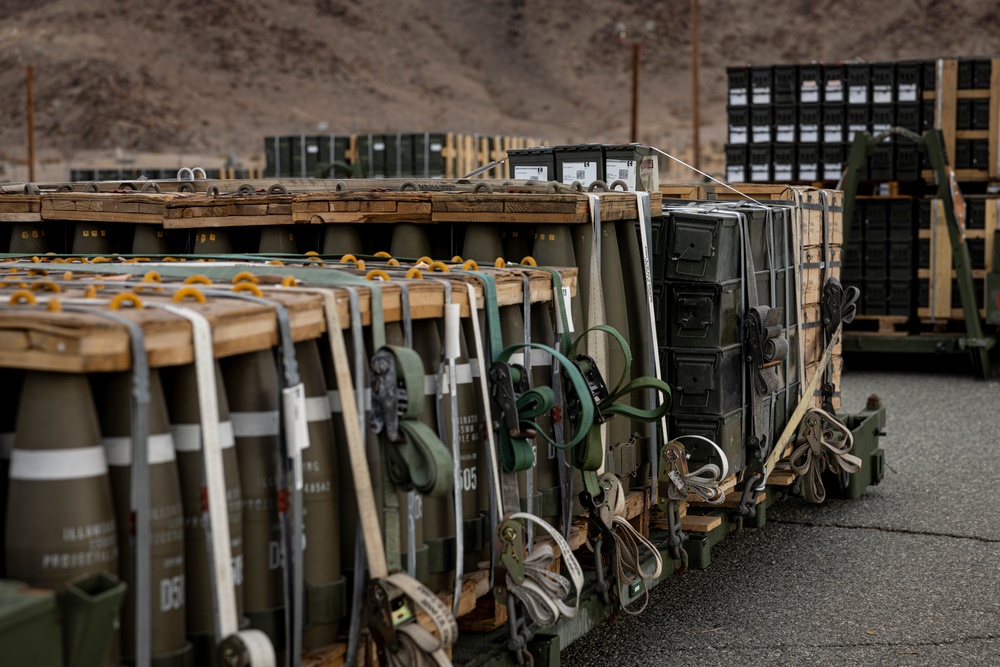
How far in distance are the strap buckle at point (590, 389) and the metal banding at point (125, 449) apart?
1.74m

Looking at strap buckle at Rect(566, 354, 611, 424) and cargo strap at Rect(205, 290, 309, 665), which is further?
strap buckle at Rect(566, 354, 611, 424)

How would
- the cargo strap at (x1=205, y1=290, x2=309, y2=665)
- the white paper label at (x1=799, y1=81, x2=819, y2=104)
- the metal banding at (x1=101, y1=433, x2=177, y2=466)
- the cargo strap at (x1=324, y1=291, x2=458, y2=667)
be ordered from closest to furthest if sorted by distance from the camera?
the metal banding at (x1=101, y1=433, x2=177, y2=466), the cargo strap at (x1=205, y1=290, x2=309, y2=665), the cargo strap at (x1=324, y1=291, x2=458, y2=667), the white paper label at (x1=799, y1=81, x2=819, y2=104)

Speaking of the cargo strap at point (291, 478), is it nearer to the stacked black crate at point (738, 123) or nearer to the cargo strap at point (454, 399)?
the cargo strap at point (454, 399)

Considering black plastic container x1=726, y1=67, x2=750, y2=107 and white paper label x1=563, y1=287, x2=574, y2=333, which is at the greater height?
black plastic container x1=726, y1=67, x2=750, y2=107

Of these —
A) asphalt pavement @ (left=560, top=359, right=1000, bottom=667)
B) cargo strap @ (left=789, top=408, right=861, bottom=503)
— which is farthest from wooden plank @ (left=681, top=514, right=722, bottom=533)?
cargo strap @ (left=789, top=408, right=861, bottom=503)

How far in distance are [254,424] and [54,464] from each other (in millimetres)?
570

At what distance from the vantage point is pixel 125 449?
287cm

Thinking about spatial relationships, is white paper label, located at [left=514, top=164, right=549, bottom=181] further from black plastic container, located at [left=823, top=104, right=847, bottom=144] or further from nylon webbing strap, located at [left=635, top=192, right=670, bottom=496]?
black plastic container, located at [left=823, top=104, right=847, bottom=144]

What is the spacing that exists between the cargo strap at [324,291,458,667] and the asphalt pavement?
212 cm

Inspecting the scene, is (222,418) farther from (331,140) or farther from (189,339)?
(331,140)

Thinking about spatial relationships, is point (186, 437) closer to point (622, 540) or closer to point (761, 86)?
point (622, 540)

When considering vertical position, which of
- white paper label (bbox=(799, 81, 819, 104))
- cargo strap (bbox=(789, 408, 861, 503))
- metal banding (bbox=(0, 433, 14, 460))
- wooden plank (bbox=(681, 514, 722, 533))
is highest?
white paper label (bbox=(799, 81, 819, 104))

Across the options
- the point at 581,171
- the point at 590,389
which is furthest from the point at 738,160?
the point at 590,389

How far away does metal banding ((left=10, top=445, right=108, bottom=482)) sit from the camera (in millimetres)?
2725
